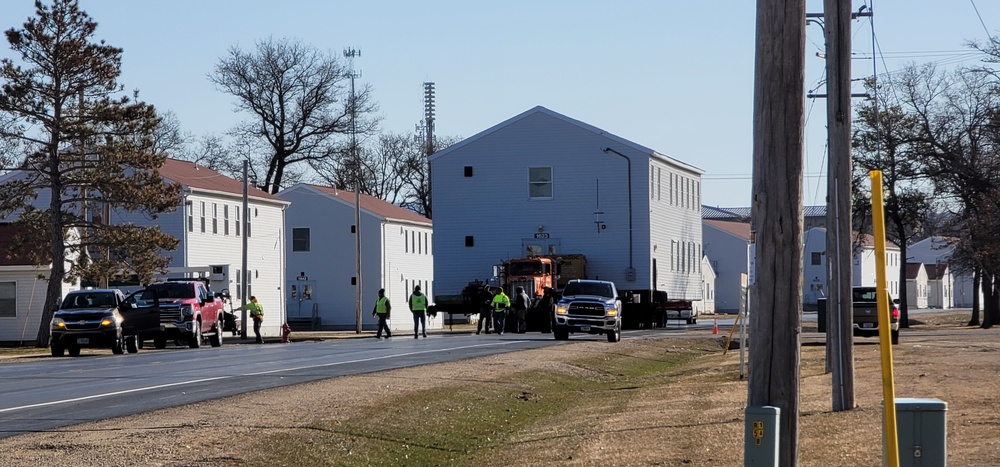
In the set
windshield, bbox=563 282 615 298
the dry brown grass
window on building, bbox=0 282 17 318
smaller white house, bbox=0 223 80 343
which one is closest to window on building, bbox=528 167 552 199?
windshield, bbox=563 282 615 298

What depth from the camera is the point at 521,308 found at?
1994 inches

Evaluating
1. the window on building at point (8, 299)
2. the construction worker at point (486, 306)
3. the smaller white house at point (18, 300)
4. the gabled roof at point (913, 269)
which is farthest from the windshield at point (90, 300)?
the gabled roof at point (913, 269)

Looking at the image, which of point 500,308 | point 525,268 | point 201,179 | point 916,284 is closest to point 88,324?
point 500,308

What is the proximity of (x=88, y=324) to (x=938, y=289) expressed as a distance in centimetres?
12357

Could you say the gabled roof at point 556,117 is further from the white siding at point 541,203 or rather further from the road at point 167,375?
the road at point 167,375

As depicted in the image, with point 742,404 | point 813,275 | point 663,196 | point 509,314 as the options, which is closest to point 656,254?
point 663,196

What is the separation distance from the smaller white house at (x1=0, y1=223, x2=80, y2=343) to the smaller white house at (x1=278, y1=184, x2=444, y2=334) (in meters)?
23.1

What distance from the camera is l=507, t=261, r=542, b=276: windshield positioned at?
51719 millimetres

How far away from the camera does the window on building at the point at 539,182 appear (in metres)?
60.8

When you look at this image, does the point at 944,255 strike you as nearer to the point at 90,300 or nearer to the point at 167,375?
the point at 90,300

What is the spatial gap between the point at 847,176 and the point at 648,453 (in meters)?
6.34

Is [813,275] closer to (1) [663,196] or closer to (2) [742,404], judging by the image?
(1) [663,196]

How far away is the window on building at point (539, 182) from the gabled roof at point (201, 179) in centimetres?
1392

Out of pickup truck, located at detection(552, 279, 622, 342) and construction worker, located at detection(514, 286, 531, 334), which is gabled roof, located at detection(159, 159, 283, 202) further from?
pickup truck, located at detection(552, 279, 622, 342)
